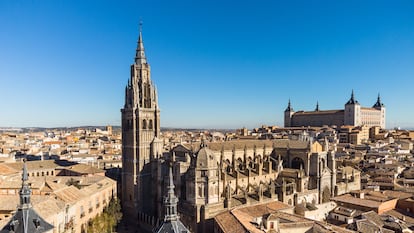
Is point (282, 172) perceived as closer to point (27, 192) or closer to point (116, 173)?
point (116, 173)

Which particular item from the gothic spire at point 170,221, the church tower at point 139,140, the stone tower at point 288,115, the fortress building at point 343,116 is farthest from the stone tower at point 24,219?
the stone tower at point 288,115

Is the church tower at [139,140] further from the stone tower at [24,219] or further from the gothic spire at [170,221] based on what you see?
the gothic spire at [170,221]

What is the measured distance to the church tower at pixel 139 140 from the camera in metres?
47.8

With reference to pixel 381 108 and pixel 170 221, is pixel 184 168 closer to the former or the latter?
pixel 170 221

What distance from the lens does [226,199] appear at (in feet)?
122

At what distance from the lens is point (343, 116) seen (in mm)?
144250

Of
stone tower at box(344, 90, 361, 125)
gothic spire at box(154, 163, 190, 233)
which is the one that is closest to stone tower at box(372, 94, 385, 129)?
stone tower at box(344, 90, 361, 125)

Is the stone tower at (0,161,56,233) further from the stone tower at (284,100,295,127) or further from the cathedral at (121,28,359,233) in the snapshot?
the stone tower at (284,100,295,127)

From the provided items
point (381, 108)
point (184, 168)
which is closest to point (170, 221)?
point (184, 168)

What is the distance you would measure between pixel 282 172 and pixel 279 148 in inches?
297

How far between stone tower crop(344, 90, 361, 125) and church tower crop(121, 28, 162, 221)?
11489 centimetres

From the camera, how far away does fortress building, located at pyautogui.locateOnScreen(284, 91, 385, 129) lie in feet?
457

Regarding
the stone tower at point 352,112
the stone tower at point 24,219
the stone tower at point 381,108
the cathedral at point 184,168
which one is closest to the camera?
the stone tower at point 24,219

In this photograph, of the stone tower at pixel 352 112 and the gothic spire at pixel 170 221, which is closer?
the gothic spire at pixel 170 221
